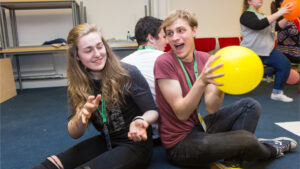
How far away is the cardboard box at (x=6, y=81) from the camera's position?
3.34m

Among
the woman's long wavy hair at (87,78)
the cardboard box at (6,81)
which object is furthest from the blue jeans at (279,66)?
the cardboard box at (6,81)

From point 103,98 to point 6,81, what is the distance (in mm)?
2995

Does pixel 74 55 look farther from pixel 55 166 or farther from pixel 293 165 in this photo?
pixel 293 165

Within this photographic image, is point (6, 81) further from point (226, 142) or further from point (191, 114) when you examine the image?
point (226, 142)

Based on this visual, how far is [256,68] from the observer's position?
1.01 m

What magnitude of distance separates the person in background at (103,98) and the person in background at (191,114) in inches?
4.6

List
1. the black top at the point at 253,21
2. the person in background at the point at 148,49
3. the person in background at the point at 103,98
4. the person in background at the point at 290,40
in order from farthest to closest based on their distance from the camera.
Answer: the person in background at the point at 290,40 → the black top at the point at 253,21 → the person in background at the point at 148,49 → the person in background at the point at 103,98

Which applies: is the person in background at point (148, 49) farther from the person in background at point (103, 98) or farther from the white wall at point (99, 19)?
the white wall at point (99, 19)

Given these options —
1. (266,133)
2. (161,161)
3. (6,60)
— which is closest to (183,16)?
(161,161)

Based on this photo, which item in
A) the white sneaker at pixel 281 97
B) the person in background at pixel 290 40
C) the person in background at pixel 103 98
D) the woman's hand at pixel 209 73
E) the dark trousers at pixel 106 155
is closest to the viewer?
the woman's hand at pixel 209 73

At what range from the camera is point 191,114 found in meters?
1.22

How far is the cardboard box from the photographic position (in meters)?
3.34

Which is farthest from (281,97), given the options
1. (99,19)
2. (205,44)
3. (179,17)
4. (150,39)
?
(99,19)

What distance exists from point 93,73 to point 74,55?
0.13 meters
